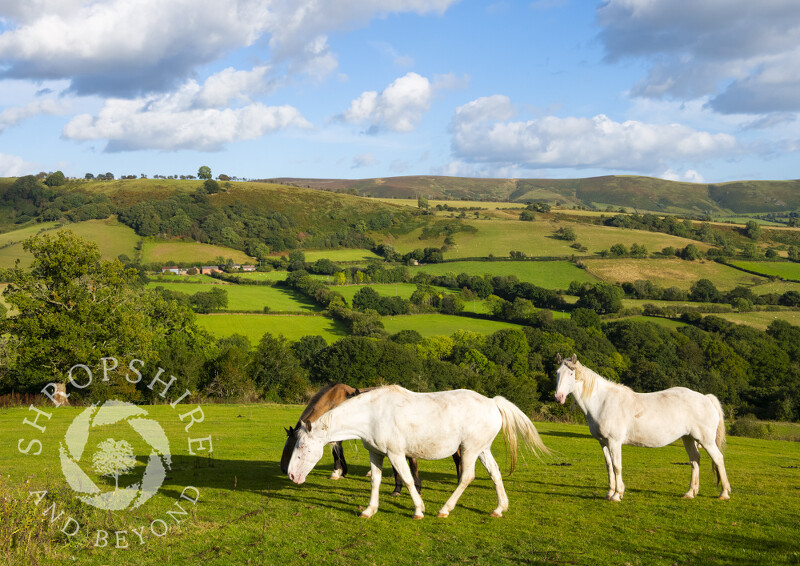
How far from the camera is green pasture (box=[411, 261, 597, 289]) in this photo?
341ft

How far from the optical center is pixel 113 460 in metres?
15.2

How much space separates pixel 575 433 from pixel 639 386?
43463 millimetres

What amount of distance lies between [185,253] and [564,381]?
380 ft

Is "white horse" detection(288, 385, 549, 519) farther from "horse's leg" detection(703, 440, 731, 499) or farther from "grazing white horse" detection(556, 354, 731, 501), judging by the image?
"horse's leg" detection(703, 440, 731, 499)

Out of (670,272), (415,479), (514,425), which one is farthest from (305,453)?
(670,272)

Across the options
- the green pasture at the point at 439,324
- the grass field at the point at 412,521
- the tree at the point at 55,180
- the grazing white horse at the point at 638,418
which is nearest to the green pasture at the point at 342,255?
the green pasture at the point at 439,324

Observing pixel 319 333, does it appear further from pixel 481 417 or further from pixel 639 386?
pixel 481 417

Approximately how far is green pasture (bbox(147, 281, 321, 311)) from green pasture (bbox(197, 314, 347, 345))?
13.4 feet

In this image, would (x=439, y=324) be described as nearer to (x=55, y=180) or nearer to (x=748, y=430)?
(x=748, y=430)

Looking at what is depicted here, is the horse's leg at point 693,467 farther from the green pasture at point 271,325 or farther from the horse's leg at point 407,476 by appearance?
the green pasture at point 271,325

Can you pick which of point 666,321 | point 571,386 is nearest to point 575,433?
point 571,386

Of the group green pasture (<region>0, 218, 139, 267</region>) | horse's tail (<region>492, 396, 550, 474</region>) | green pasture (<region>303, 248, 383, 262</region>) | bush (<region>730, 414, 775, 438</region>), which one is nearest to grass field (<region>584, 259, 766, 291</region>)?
green pasture (<region>303, 248, 383, 262</region>)

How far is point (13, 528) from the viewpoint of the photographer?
330 inches

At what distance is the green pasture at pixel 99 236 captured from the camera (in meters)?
112
